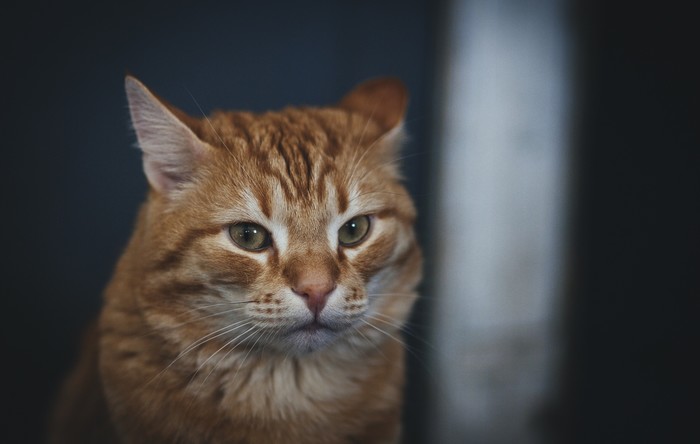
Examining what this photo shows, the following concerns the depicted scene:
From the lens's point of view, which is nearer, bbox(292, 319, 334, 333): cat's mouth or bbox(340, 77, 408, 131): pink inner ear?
bbox(292, 319, 334, 333): cat's mouth

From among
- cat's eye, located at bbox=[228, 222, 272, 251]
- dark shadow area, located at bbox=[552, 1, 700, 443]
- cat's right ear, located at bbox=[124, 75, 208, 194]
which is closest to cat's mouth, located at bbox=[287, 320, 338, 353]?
cat's eye, located at bbox=[228, 222, 272, 251]

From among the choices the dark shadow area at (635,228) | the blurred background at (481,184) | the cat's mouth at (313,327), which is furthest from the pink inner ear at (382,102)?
the dark shadow area at (635,228)

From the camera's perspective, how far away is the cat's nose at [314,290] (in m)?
1.07

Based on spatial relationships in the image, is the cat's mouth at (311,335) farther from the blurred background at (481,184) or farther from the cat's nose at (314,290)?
the blurred background at (481,184)

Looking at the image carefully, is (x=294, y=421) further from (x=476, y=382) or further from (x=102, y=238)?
(x=476, y=382)

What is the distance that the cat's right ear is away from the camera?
3.53 feet

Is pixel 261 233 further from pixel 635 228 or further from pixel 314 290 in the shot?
pixel 635 228

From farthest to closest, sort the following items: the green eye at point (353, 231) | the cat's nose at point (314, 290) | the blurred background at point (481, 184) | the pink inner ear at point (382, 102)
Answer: the blurred background at point (481, 184) < the pink inner ear at point (382, 102) < the green eye at point (353, 231) < the cat's nose at point (314, 290)

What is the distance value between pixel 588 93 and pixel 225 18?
4.35ft

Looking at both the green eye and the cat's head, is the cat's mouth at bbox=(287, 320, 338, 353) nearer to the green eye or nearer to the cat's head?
the cat's head

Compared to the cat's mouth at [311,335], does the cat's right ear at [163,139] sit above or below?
above

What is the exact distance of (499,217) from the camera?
2.29 m

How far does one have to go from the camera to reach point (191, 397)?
1162 millimetres

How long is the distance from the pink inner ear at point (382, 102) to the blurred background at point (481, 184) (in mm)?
366
